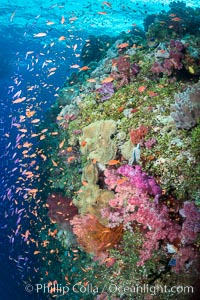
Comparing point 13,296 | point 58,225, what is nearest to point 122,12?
point 58,225

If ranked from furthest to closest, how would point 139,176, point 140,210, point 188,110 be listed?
1. point 188,110
2. point 139,176
3. point 140,210

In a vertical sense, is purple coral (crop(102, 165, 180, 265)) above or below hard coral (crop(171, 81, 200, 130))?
below

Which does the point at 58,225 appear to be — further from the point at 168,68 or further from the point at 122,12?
the point at 122,12

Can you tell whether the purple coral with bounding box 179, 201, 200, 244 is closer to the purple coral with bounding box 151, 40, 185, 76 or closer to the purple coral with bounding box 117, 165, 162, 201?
the purple coral with bounding box 117, 165, 162, 201

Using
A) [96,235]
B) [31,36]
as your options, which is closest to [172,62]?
[96,235]

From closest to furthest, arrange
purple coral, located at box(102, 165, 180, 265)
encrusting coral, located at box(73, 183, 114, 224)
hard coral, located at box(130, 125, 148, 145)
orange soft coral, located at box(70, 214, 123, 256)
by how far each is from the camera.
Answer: purple coral, located at box(102, 165, 180, 265)
orange soft coral, located at box(70, 214, 123, 256)
encrusting coral, located at box(73, 183, 114, 224)
hard coral, located at box(130, 125, 148, 145)

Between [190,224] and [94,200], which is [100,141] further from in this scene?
[190,224]

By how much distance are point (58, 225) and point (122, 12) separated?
22687 mm

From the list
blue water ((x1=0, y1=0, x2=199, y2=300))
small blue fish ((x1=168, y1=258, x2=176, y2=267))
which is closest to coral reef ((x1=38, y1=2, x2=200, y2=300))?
small blue fish ((x1=168, y1=258, x2=176, y2=267))

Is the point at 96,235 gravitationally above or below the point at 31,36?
above

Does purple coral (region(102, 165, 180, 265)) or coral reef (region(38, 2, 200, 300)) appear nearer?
purple coral (region(102, 165, 180, 265))

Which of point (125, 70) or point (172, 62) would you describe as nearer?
point (172, 62)

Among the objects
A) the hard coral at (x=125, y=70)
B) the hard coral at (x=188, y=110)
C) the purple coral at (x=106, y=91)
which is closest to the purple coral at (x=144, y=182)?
the hard coral at (x=188, y=110)

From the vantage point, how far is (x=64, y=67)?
1871 inches
